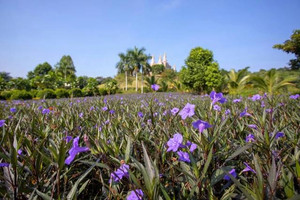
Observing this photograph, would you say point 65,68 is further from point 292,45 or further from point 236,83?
point 292,45

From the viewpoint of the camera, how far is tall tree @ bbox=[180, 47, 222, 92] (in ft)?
66.1

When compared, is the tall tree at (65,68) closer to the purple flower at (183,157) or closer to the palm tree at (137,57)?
the palm tree at (137,57)

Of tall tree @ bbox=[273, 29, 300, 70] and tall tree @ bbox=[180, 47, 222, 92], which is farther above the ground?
tall tree @ bbox=[273, 29, 300, 70]

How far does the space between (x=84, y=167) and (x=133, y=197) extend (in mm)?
578

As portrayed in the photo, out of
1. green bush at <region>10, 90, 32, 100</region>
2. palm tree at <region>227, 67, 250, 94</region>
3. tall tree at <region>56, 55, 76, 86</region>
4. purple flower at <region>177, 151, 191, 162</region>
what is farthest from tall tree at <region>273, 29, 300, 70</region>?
tall tree at <region>56, 55, 76, 86</region>

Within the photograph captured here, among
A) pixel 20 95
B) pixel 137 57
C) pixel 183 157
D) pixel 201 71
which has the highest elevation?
pixel 137 57

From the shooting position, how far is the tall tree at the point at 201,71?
2016 centimetres

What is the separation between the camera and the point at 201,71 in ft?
67.8

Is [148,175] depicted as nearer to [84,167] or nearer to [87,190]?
[87,190]

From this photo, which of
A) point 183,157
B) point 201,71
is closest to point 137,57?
point 201,71

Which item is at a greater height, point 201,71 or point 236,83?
point 201,71

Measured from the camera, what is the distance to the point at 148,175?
657mm

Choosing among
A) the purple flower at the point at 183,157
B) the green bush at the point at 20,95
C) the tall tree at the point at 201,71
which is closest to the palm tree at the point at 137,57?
the tall tree at the point at 201,71

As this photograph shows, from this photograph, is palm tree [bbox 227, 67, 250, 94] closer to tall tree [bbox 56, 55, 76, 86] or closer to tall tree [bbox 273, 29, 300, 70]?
tall tree [bbox 273, 29, 300, 70]
